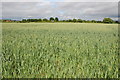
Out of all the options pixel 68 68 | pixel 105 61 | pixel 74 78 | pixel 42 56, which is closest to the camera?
pixel 74 78

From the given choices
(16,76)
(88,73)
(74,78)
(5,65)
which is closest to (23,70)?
(16,76)

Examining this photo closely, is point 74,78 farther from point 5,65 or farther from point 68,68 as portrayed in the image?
point 5,65

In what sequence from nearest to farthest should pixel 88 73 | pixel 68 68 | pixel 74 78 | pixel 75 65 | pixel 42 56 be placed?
pixel 74 78, pixel 88 73, pixel 68 68, pixel 75 65, pixel 42 56

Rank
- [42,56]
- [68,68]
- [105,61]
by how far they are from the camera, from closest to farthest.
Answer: [68,68]
[105,61]
[42,56]

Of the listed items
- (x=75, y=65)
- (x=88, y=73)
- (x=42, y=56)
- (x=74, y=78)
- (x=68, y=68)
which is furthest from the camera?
(x=42, y=56)

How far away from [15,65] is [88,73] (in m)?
2.30

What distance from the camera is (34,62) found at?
167 inches

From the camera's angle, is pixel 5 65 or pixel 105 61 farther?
pixel 105 61

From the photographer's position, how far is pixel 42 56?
4.90 m

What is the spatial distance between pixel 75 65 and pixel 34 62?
1355 millimetres

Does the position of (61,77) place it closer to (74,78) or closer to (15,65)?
(74,78)

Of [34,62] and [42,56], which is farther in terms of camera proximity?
[42,56]

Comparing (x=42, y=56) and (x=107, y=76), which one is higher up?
(x=42, y=56)

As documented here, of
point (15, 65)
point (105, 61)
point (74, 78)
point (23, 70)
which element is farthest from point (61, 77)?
point (105, 61)
